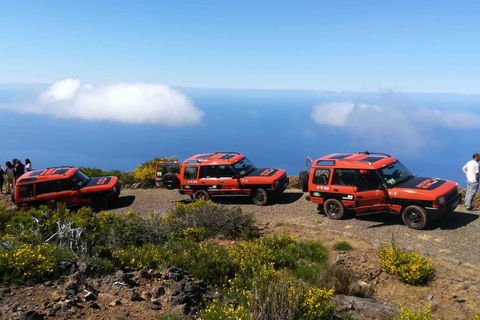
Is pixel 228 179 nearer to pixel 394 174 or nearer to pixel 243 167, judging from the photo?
pixel 243 167

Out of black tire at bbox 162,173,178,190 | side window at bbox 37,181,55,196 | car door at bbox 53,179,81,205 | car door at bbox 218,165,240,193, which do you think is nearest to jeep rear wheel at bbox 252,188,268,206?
car door at bbox 218,165,240,193

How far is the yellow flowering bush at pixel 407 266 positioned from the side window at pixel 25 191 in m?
14.0

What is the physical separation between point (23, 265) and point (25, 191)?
10581 mm

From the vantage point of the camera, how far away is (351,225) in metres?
12.1

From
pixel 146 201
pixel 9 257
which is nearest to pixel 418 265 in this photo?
pixel 9 257

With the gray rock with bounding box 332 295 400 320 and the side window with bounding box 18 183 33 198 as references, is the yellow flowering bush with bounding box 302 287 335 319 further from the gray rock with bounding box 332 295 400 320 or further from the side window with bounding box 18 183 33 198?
the side window with bounding box 18 183 33 198

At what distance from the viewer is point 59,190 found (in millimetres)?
15438

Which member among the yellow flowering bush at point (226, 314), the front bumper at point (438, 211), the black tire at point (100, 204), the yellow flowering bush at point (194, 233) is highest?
the front bumper at point (438, 211)

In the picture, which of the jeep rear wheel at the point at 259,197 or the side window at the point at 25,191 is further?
the jeep rear wheel at the point at 259,197

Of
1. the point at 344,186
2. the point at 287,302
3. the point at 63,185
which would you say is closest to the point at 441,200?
the point at 344,186

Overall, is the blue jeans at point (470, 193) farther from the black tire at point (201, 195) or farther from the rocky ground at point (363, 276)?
the black tire at point (201, 195)

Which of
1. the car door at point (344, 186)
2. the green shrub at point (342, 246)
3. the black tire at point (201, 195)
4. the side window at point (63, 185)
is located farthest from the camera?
the black tire at point (201, 195)

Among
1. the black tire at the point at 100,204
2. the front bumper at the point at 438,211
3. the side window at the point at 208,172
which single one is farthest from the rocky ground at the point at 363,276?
the black tire at the point at 100,204

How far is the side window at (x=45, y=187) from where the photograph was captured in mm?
15289
